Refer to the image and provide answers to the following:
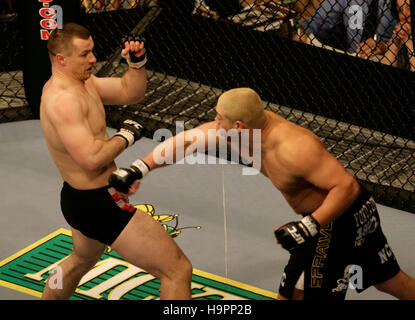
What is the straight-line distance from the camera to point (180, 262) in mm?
2801

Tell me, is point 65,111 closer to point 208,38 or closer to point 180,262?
point 180,262

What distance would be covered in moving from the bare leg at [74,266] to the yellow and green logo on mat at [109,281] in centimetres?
30

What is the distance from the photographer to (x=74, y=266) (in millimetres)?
2977

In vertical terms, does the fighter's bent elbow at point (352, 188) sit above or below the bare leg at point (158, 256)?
above

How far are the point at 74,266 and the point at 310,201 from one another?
96 cm

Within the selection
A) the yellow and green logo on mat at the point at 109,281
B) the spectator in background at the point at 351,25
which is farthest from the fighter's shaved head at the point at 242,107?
the spectator in background at the point at 351,25

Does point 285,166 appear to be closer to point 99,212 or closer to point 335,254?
point 335,254

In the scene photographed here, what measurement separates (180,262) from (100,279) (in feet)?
2.56

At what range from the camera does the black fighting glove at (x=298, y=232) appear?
8.66 feet

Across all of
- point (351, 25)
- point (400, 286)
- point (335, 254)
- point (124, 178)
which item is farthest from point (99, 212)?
point (351, 25)

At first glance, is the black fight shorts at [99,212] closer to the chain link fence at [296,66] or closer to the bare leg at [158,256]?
the bare leg at [158,256]

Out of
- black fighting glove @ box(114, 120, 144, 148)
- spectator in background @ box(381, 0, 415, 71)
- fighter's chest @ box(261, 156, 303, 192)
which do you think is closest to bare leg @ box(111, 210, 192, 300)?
black fighting glove @ box(114, 120, 144, 148)

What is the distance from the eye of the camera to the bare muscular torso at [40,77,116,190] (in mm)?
2750
